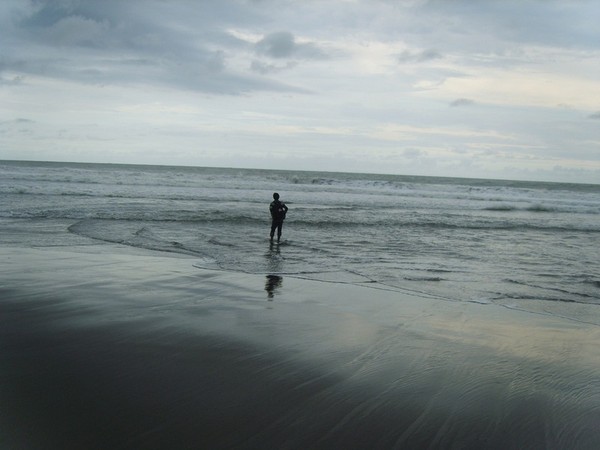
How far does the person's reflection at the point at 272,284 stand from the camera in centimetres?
798

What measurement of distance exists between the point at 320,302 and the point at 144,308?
2657 millimetres

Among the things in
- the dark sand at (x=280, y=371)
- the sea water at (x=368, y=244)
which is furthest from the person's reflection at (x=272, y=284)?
the sea water at (x=368, y=244)

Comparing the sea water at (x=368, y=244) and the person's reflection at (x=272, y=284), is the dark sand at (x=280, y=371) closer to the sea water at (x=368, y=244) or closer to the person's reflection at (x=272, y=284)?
the person's reflection at (x=272, y=284)

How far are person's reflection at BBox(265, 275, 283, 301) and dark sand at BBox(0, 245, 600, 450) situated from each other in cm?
15

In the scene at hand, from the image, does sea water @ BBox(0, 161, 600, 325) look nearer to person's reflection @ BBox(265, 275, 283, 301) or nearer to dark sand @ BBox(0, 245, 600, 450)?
person's reflection @ BBox(265, 275, 283, 301)

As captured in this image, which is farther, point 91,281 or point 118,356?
point 91,281

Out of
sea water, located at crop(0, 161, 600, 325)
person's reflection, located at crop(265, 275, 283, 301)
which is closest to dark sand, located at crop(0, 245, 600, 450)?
person's reflection, located at crop(265, 275, 283, 301)

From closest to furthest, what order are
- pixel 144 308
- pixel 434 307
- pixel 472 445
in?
pixel 472 445 < pixel 144 308 < pixel 434 307

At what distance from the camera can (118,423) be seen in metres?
3.53

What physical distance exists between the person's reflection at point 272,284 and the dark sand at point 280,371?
146mm

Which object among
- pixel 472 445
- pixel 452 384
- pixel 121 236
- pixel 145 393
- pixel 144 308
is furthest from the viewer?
pixel 121 236

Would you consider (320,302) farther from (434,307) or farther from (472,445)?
(472,445)

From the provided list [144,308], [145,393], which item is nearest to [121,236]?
[144,308]

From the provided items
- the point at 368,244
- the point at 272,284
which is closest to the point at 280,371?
the point at 272,284
